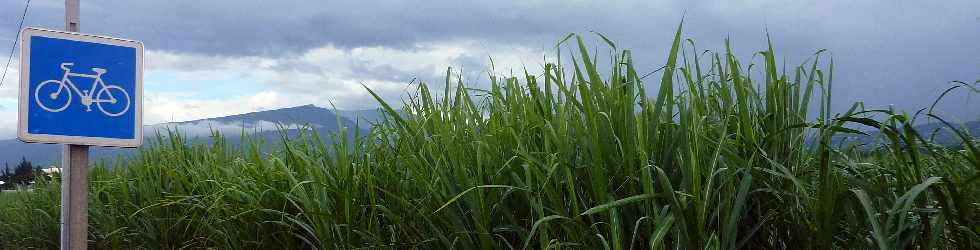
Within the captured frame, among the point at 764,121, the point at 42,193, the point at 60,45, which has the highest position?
the point at 60,45

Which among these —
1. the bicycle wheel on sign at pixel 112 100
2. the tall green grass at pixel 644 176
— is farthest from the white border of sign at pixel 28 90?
the tall green grass at pixel 644 176

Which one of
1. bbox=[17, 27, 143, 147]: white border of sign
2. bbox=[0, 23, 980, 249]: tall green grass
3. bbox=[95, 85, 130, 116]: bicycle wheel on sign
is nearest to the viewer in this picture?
bbox=[0, 23, 980, 249]: tall green grass

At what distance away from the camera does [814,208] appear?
89.7 inches

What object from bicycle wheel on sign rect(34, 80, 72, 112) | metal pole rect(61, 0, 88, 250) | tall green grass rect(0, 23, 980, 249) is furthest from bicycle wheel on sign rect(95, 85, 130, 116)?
tall green grass rect(0, 23, 980, 249)

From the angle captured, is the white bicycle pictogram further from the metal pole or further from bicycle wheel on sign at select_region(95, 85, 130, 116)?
the metal pole

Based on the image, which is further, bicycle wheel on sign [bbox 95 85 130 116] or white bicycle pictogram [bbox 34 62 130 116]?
bicycle wheel on sign [bbox 95 85 130 116]

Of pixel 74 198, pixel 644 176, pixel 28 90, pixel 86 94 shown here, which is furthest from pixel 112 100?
pixel 644 176

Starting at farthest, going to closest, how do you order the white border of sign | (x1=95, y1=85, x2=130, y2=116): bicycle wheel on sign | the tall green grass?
(x1=95, y1=85, x2=130, y2=116): bicycle wheel on sign, the white border of sign, the tall green grass

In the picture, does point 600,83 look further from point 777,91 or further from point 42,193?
point 42,193

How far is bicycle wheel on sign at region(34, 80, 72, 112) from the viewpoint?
4.98 m

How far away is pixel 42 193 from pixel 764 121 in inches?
311

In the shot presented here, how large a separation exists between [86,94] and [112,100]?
0.49 feet

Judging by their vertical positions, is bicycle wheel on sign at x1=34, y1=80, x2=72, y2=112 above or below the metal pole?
above

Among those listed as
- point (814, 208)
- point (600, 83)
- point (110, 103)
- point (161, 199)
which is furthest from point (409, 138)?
point (161, 199)
